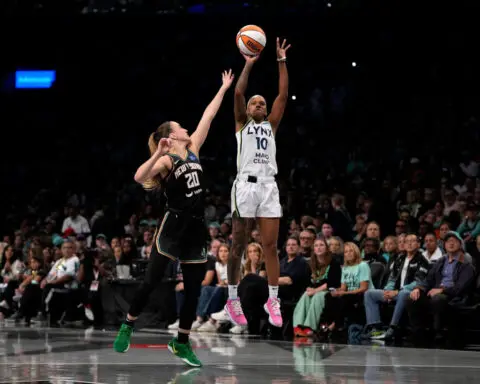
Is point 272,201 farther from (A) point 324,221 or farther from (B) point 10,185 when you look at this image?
(B) point 10,185

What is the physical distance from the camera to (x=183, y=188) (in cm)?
765

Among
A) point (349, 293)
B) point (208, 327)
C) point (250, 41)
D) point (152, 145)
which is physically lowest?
point (208, 327)

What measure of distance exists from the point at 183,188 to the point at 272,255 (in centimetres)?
164

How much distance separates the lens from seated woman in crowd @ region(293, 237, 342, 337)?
1194cm

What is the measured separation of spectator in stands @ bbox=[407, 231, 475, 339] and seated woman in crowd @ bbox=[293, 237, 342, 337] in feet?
3.97

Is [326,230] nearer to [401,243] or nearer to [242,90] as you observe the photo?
[401,243]

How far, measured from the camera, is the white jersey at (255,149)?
8.81m

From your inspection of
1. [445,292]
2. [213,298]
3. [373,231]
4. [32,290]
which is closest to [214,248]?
[213,298]

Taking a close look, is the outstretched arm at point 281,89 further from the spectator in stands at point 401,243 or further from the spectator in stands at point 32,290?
the spectator in stands at point 32,290

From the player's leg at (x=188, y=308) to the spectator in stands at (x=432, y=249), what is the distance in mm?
5059

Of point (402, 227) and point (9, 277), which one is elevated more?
point (402, 227)

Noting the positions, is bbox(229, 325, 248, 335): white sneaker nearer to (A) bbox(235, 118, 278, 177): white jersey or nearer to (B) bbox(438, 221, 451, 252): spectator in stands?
(B) bbox(438, 221, 451, 252): spectator in stands

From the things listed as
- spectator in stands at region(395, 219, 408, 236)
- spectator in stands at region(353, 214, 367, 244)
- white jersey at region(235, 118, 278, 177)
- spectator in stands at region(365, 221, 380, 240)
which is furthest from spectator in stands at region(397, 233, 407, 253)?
white jersey at region(235, 118, 278, 177)

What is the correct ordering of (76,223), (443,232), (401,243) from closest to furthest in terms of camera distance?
(401,243) → (443,232) → (76,223)
